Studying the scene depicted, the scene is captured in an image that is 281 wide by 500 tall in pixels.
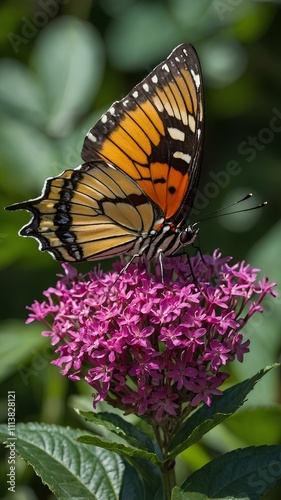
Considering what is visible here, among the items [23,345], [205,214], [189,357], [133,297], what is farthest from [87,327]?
[205,214]

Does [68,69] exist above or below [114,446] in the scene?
above

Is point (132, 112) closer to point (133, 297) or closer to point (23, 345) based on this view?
point (133, 297)

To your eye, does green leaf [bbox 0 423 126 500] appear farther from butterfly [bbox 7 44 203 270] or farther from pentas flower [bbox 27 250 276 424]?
butterfly [bbox 7 44 203 270]

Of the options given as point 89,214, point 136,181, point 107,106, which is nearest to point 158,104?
point 136,181

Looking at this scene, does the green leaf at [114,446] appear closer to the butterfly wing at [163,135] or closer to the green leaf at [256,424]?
the butterfly wing at [163,135]

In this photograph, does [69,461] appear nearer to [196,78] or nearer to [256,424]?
[256,424]

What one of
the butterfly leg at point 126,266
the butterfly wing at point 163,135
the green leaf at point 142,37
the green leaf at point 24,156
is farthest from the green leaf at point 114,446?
the green leaf at point 142,37

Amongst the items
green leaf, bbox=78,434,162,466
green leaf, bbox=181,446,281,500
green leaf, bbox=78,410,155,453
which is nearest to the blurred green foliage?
green leaf, bbox=78,410,155,453
